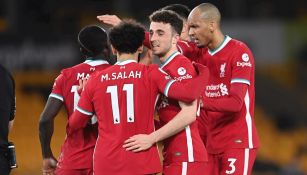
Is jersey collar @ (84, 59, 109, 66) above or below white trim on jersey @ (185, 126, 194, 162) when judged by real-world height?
above

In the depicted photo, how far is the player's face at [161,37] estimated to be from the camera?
5598 millimetres

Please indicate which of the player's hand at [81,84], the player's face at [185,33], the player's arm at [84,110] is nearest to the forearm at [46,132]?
the player's hand at [81,84]

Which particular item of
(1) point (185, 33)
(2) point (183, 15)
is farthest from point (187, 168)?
(2) point (183, 15)

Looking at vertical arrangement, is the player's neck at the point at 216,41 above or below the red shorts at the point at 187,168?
above

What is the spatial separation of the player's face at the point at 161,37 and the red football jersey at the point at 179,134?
0.13 meters

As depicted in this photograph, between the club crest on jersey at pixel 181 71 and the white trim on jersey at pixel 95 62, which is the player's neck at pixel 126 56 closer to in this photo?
the club crest on jersey at pixel 181 71

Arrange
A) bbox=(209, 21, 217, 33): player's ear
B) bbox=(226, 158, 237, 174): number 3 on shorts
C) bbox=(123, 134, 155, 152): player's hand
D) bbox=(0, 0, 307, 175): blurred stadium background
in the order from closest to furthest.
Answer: bbox=(123, 134, 155, 152): player's hand → bbox=(226, 158, 237, 174): number 3 on shorts → bbox=(209, 21, 217, 33): player's ear → bbox=(0, 0, 307, 175): blurred stadium background

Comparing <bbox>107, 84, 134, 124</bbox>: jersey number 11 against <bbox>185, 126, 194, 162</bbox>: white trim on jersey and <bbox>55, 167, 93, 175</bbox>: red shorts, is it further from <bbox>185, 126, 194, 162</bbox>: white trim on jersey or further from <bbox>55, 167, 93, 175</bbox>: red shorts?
<bbox>55, 167, 93, 175</bbox>: red shorts

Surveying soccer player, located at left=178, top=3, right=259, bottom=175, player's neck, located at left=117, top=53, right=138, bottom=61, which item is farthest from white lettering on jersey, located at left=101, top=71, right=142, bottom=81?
soccer player, located at left=178, top=3, right=259, bottom=175

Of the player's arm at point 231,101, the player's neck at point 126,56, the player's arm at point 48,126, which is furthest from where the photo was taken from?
the player's arm at point 48,126

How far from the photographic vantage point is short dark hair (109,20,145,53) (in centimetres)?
534

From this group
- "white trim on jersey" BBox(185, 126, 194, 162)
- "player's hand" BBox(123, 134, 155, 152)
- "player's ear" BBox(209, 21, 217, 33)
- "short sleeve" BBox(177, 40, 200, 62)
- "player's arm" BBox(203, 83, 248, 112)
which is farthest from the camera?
"short sleeve" BBox(177, 40, 200, 62)

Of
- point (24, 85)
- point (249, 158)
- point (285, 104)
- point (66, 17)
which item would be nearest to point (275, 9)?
point (285, 104)

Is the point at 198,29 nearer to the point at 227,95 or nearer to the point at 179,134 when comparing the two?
the point at 227,95
